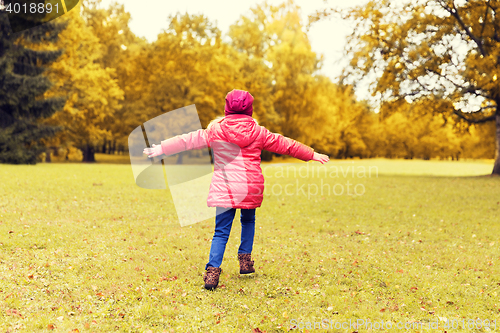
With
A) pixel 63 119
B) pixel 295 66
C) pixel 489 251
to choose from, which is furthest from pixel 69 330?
pixel 295 66

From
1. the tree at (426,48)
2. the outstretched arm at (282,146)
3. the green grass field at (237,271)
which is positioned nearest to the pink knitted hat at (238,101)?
the outstretched arm at (282,146)

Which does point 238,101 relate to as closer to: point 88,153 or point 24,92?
point 24,92

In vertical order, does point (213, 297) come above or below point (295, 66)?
below

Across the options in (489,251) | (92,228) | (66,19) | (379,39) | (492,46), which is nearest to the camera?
(489,251)

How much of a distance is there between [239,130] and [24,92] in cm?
2202

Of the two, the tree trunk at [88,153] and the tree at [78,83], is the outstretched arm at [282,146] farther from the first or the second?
the tree trunk at [88,153]

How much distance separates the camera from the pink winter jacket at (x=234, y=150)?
4.46 meters

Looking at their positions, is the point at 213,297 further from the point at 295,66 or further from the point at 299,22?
the point at 299,22

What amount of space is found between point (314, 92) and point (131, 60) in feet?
63.2

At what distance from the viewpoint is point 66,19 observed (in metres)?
24.8

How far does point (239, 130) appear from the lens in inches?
175

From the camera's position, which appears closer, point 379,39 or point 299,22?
point 379,39

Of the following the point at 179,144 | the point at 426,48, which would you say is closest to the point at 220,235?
the point at 179,144

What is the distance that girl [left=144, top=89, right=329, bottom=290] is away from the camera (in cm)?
445
